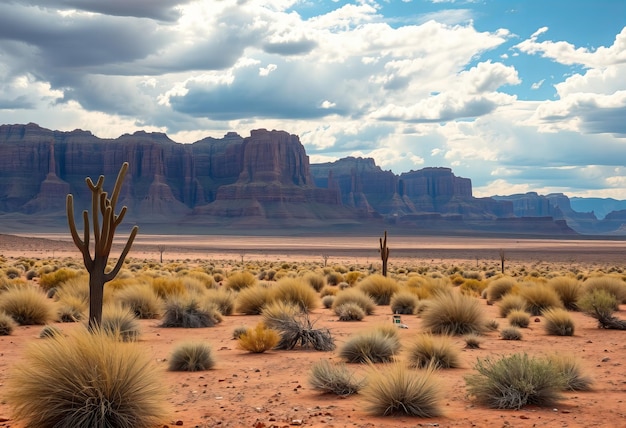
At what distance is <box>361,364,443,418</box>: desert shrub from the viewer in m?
8.72

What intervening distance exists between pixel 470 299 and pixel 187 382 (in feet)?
26.4

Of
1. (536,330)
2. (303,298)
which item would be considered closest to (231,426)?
(536,330)

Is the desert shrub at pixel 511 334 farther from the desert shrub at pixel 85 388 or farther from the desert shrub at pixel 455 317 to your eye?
the desert shrub at pixel 85 388

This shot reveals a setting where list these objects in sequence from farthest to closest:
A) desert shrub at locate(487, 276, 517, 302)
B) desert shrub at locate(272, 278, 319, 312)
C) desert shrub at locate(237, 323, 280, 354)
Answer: desert shrub at locate(487, 276, 517, 302) < desert shrub at locate(272, 278, 319, 312) < desert shrub at locate(237, 323, 280, 354)

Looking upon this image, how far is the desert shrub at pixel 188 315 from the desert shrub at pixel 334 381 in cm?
824

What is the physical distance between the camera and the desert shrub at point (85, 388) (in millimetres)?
7590

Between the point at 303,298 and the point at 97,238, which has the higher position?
the point at 97,238

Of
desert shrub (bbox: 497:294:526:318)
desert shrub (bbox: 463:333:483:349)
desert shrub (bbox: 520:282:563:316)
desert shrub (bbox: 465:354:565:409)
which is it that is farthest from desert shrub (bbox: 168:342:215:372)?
desert shrub (bbox: 520:282:563:316)

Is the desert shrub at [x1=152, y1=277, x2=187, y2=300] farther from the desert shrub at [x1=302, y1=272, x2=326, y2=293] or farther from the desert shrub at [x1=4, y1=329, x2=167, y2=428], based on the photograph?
the desert shrub at [x1=4, y1=329, x2=167, y2=428]

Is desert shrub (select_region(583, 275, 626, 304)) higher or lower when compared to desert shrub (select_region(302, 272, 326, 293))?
higher

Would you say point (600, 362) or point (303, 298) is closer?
point (600, 362)

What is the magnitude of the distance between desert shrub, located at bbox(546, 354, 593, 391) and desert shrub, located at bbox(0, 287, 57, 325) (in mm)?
12621

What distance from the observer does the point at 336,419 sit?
27.9 feet

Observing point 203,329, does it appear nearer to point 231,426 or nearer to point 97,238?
point 97,238
